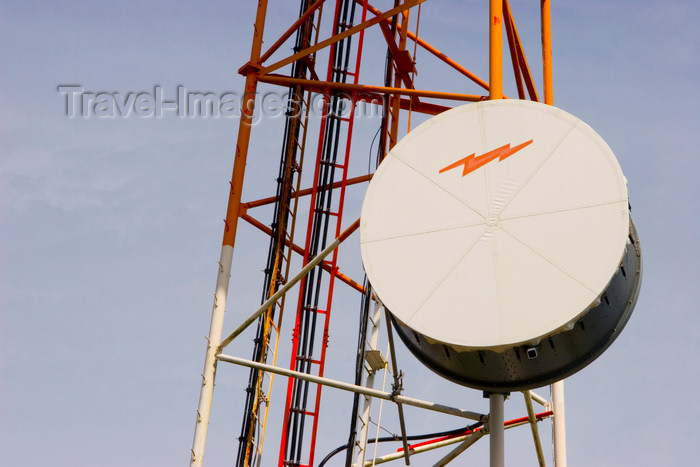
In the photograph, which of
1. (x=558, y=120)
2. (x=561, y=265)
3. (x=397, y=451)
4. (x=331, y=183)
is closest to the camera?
(x=561, y=265)

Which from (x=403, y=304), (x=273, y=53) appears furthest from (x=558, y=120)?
(x=273, y=53)

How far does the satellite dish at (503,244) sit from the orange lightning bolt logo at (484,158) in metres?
0.01

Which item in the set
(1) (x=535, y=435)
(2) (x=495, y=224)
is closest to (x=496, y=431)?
(1) (x=535, y=435)

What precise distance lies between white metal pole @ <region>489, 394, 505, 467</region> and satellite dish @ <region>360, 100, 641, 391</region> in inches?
14.8

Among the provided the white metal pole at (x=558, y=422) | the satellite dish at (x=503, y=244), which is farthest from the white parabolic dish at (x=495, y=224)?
the white metal pole at (x=558, y=422)

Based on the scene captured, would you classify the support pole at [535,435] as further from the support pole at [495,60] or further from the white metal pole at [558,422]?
the support pole at [495,60]

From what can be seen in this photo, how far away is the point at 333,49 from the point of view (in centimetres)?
2316

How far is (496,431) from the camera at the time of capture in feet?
53.7

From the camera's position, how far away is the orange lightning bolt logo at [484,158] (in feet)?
54.3

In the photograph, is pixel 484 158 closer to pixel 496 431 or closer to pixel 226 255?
pixel 496 431

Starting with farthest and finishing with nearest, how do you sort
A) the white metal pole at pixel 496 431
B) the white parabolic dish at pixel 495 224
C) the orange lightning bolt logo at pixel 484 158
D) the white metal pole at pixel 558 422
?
the white metal pole at pixel 558 422 → the orange lightning bolt logo at pixel 484 158 → the white metal pole at pixel 496 431 → the white parabolic dish at pixel 495 224

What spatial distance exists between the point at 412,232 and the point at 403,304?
3.97 feet

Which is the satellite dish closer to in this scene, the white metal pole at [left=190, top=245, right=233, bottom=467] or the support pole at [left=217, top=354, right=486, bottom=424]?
the support pole at [left=217, top=354, right=486, bottom=424]

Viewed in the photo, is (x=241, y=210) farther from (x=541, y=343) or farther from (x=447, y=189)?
(x=541, y=343)
